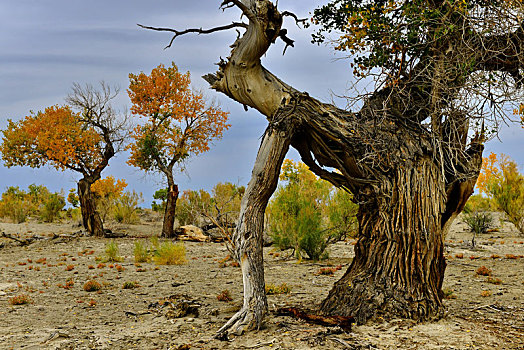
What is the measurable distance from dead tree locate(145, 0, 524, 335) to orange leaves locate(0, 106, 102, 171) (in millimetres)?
15515

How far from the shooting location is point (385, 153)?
632 cm

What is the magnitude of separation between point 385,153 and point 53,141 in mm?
17834

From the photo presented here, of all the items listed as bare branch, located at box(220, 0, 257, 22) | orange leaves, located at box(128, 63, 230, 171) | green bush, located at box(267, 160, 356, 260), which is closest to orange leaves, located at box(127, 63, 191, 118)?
orange leaves, located at box(128, 63, 230, 171)

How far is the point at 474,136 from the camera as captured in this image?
278 inches

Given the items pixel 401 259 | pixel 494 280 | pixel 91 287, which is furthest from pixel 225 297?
pixel 494 280

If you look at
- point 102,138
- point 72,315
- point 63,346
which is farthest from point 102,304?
point 102,138

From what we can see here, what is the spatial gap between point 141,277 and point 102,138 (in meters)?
12.3

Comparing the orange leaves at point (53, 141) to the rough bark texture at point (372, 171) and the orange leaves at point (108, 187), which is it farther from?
the rough bark texture at point (372, 171)

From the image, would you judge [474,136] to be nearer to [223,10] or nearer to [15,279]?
[223,10]

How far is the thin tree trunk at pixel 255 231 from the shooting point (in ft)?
18.4

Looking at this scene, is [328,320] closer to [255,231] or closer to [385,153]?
[255,231]

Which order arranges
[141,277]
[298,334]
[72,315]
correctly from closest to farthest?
[298,334], [72,315], [141,277]

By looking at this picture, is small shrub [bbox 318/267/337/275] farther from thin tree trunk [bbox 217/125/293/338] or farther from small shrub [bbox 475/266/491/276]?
thin tree trunk [bbox 217/125/293/338]

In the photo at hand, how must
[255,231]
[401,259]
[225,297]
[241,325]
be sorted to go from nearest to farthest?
[241,325] → [255,231] → [401,259] → [225,297]
